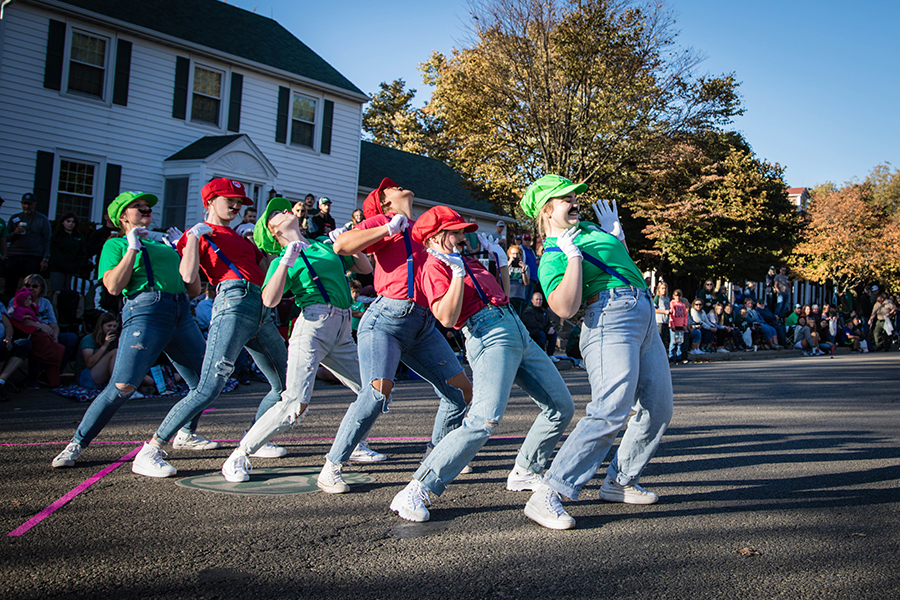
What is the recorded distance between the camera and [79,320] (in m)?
12.1

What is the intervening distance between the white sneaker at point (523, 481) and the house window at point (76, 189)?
16.4 metres

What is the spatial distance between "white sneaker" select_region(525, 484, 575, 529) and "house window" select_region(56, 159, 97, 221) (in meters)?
17.1

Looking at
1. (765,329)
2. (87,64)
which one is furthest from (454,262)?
(765,329)

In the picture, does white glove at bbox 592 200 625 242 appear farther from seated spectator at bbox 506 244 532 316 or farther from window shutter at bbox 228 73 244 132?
window shutter at bbox 228 73 244 132

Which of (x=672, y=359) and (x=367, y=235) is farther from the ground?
(x=367, y=235)

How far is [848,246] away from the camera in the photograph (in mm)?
33812

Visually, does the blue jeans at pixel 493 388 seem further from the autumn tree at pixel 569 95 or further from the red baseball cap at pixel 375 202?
the autumn tree at pixel 569 95

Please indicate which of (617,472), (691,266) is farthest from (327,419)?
(691,266)

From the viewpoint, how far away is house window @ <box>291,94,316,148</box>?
874 inches

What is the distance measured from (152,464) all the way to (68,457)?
69 centimetres

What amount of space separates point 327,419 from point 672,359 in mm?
10990

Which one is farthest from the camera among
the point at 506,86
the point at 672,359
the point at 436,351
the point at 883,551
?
the point at 506,86

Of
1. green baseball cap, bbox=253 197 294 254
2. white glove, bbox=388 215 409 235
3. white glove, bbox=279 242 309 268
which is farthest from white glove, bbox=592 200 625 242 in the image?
green baseball cap, bbox=253 197 294 254

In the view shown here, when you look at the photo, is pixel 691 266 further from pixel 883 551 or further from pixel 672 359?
pixel 883 551
